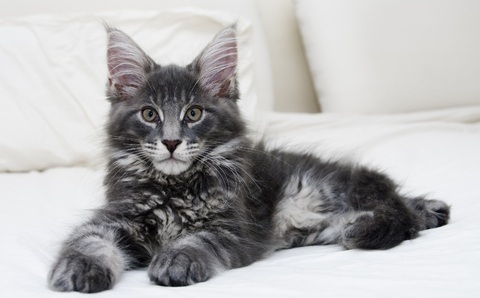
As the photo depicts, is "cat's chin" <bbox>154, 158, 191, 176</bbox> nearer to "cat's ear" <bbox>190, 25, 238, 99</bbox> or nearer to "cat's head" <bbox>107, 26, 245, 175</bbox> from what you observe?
"cat's head" <bbox>107, 26, 245, 175</bbox>

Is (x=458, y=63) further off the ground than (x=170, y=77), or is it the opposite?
(x=458, y=63)

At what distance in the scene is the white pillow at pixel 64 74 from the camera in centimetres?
323

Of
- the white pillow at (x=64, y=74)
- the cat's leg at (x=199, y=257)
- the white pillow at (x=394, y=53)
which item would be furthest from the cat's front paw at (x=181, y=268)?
the white pillow at (x=394, y=53)

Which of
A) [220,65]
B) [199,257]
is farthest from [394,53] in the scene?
[199,257]

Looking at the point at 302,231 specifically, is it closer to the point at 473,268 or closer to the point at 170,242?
the point at 170,242

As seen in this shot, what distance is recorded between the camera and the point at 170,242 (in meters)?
1.83

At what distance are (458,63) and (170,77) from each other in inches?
97.3

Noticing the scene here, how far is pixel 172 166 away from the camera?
6.14 ft

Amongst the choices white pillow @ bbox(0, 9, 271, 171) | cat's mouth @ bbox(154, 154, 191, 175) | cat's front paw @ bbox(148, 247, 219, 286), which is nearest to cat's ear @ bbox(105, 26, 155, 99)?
cat's mouth @ bbox(154, 154, 191, 175)

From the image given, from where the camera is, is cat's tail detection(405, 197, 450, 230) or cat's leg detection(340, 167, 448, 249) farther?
cat's tail detection(405, 197, 450, 230)

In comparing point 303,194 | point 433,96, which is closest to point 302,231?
point 303,194

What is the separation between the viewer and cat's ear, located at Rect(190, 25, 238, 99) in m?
A: 2.06

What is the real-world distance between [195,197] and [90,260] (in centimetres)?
43

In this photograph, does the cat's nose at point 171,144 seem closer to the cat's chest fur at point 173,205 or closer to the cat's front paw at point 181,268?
the cat's chest fur at point 173,205
